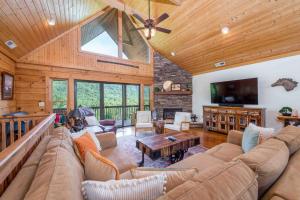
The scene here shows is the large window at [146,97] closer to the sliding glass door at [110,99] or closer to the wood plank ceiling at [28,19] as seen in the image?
the sliding glass door at [110,99]

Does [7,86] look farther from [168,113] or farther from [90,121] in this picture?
[168,113]

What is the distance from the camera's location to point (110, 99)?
18.5ft

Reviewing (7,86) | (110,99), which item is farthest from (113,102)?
(7,86)

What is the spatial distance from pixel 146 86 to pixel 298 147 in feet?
17.5

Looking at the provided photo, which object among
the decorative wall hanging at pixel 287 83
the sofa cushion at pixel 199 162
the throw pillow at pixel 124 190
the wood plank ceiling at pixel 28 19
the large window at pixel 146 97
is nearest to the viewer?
the throw pillow at pixel 124 190

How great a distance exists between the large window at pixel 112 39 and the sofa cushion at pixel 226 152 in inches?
187

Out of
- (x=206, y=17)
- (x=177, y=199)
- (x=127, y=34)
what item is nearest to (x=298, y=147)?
(x=177, y=199)

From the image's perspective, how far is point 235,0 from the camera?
2949mm

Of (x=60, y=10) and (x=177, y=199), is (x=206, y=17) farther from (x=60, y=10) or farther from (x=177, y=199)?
(x=177, y=199)

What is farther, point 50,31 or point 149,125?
point 149,125

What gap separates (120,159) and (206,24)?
3837 millimetres

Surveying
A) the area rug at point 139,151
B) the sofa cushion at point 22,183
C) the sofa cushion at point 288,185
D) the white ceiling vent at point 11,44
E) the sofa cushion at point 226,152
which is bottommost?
the area rug at point 139,151

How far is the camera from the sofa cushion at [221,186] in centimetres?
61

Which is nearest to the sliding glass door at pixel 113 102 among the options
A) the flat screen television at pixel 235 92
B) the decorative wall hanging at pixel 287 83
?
the flat screen television at pixel 235 92
